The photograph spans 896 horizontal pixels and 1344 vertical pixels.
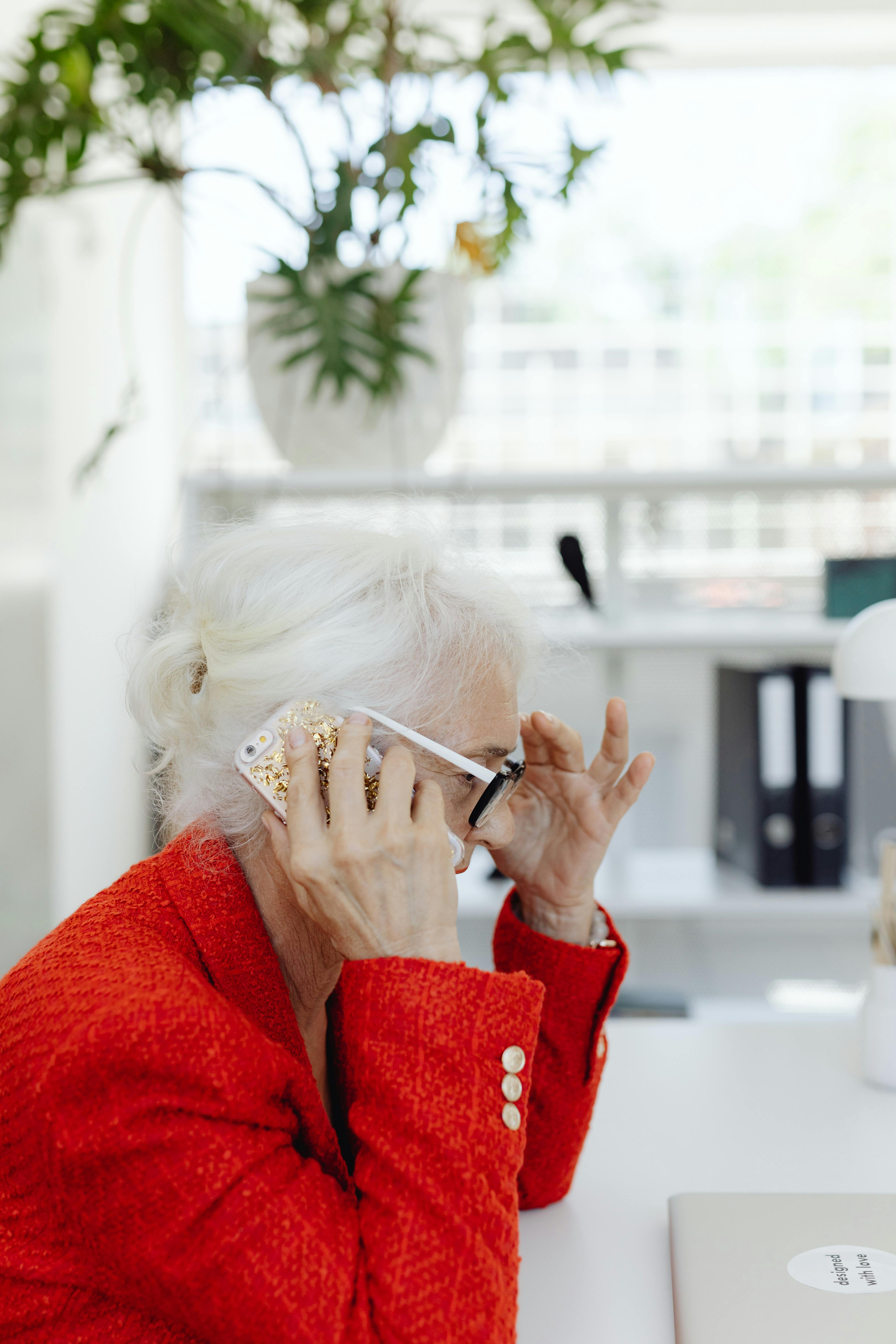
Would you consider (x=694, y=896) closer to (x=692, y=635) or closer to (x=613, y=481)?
(x=692, y=635)

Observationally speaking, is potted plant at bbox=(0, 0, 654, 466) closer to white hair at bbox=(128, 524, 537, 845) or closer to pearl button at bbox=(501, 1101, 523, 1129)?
white hair at bbox=(128, 524, 537, 845)

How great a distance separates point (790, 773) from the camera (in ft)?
6.95

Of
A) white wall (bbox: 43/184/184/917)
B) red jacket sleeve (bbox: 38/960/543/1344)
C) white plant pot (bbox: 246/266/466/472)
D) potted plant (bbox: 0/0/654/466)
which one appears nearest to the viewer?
red jacket sleeve (bbox: 38/960/543/1344)

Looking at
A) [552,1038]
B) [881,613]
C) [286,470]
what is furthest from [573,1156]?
[286,470]

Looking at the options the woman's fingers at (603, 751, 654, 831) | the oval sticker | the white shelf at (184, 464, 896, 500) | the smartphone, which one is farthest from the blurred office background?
the oval sticker

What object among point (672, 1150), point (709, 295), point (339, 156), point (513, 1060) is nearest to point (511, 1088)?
point (513, 1060)

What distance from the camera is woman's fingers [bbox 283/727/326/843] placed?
82cm

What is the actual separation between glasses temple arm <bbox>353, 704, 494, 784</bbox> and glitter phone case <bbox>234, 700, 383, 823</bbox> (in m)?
0.02

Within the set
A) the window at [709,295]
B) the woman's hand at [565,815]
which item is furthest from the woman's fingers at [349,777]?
the window at [709,295]

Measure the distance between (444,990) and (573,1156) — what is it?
13.6 inches

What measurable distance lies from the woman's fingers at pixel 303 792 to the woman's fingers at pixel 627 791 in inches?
16.7

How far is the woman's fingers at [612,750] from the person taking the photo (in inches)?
46.8

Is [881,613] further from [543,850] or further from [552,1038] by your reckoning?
[552,1038]

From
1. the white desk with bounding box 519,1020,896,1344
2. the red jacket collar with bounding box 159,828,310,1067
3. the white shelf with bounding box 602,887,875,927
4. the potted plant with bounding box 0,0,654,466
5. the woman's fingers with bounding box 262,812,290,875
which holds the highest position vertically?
the potted plant with bounding box 0,0,654,466
